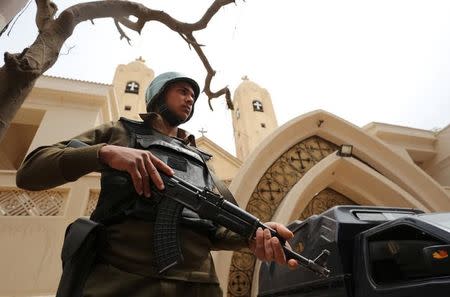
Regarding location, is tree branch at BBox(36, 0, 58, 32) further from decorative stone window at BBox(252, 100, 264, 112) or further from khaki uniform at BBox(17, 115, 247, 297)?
decorative stone window at BBox(252, 100, 264, 112)

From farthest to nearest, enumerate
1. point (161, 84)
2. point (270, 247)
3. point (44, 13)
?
point (44, 13) < point (161, 84) < point (270, 247)

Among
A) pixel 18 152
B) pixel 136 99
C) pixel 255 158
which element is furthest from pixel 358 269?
pixel 136 99

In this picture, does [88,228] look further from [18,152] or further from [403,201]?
[18,152]

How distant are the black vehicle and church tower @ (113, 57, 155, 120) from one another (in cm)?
1469

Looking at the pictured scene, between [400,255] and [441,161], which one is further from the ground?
[441,161]

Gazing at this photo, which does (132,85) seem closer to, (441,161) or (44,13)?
(44,13)

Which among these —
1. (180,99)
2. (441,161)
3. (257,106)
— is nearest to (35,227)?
(180,99)

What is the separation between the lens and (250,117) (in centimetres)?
2338

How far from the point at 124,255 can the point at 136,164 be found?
417mm

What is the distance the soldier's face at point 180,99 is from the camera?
1.90 meters

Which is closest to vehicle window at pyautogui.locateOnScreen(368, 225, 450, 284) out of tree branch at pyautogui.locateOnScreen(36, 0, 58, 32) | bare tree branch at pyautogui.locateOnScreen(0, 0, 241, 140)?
bare tree branch at pyautogui.locateOnScreen(0, 0, 241, 140)

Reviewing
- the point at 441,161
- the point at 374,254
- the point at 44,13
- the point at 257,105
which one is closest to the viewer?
the point at 44,13

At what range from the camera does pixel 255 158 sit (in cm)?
597

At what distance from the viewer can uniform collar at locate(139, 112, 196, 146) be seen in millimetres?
1817
